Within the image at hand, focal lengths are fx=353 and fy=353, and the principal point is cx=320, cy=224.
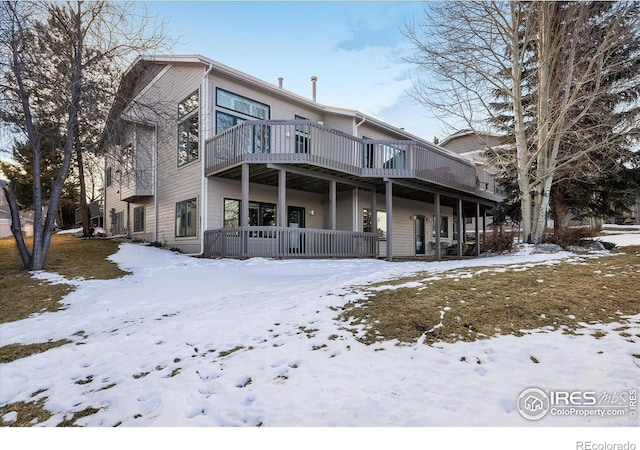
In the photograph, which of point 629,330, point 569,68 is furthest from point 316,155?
point 629,330

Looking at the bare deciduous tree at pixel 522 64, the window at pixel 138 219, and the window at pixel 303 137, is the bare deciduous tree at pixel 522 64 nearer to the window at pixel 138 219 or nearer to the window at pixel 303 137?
the window at pixel 303 137

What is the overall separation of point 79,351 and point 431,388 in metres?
3.66

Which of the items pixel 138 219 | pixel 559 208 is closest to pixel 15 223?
pixel 138 219

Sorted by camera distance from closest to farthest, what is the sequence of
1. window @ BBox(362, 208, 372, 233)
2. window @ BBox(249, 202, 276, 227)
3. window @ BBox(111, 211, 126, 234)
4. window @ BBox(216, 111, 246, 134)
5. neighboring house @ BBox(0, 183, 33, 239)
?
1. window @ BBox(216, 111, 246, 134)
2. window @ BBox(249, 202, 276, 227)
3. window @ BBox(362, 208, 372, 233)
4. window @ BBox(111, 211, 126, 234)
5. neighboring house @ BBox(0, 183, 33, 239)

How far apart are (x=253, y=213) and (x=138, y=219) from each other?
23.6 ft

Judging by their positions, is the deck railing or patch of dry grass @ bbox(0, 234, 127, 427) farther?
the deck railing

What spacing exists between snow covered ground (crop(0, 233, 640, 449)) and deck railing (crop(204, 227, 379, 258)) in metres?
5.48

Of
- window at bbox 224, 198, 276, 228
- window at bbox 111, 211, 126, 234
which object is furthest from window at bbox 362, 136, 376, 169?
window at bbox 111, 211, 126, 234

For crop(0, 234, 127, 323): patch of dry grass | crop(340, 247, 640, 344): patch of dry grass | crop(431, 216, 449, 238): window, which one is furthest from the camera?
crop(431, 216, 449, 238): window

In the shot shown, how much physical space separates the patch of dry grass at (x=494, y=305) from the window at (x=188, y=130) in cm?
994

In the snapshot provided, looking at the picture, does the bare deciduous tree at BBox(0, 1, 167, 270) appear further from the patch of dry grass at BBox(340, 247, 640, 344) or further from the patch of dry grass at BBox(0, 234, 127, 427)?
the patch of dry grass at BBox(340, 247, 640, 344)

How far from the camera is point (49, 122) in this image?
9.37 metres

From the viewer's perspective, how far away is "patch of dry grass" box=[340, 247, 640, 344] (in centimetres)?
361

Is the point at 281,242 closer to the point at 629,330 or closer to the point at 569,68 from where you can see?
the point at 629,330
